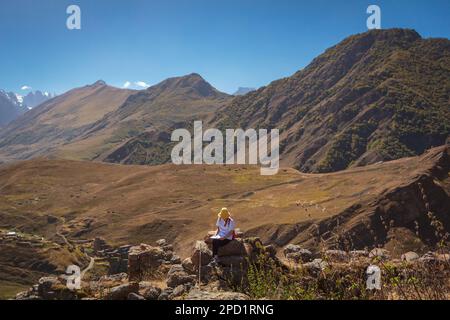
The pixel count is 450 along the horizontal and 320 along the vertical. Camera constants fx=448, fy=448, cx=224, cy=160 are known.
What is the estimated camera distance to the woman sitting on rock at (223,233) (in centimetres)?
1304

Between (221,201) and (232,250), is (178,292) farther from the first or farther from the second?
(221,201)

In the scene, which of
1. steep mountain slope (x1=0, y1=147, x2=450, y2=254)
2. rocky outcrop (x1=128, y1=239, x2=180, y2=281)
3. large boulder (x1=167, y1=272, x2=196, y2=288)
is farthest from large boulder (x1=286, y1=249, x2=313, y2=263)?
steep mountain slope (x1=0, y1=147, x2=450, y2=254)

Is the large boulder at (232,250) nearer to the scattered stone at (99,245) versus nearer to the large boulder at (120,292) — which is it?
the large boulder at (120,292)

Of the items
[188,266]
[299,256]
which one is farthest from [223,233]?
[299,256]

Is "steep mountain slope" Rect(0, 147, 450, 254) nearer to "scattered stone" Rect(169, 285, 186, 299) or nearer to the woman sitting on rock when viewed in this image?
the woman sitting on rock

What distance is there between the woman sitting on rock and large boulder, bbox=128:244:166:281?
4.59 m

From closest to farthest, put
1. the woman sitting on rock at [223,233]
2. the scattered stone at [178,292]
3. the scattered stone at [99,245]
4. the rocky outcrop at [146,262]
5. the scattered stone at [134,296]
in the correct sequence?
1. the scattered stone at [134,296]
2. the scattered stone at [178,292]
3. the woman sitting on rock at [223,233]
4. the rocky outcrop at [146,262]
5. the scattered stone at [99,245]

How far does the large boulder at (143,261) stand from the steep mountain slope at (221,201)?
15.0m

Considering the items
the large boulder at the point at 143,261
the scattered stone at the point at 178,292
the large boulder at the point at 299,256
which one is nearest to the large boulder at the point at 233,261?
the scattered stone at the point at 178,292

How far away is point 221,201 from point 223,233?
82547 mm

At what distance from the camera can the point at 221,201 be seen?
313 feet

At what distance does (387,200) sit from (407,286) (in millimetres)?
51461

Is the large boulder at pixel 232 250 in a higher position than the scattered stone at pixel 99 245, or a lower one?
higher
